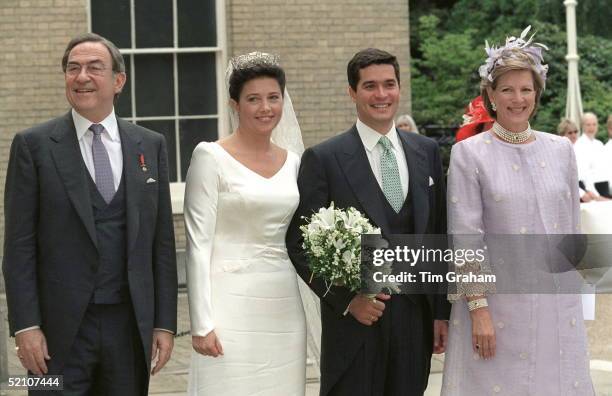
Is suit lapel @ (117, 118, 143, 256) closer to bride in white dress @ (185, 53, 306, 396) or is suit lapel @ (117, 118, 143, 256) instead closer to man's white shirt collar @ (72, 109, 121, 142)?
man's white shirt collar @ (72, 109, 121, 142)

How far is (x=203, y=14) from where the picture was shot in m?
14.0

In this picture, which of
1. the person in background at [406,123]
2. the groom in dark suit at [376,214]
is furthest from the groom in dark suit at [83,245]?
the person in background at [406,123]

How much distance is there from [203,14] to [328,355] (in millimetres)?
9059

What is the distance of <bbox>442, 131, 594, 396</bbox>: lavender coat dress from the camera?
539 cm

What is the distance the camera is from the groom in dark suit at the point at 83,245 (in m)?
5.09

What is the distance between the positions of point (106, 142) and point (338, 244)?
44.9 inches

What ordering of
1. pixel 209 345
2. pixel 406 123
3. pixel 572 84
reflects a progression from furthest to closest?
1. pixel 572 84
2. pixel 406 123
3. pixel 209 345

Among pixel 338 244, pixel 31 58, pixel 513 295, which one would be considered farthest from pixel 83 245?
pixel 31 58

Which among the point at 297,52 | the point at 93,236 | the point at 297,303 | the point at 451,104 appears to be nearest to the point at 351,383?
the point at 297,303

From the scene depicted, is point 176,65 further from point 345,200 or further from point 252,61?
point 345,200

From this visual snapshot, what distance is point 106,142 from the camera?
17.5 ft

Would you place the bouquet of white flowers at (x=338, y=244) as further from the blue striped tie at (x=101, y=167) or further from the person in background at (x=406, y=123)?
the person in background at (x=406, y=123)

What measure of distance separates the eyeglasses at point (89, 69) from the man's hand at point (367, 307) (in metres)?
1.51

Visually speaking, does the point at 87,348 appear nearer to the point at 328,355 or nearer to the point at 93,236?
the point at 93,236
